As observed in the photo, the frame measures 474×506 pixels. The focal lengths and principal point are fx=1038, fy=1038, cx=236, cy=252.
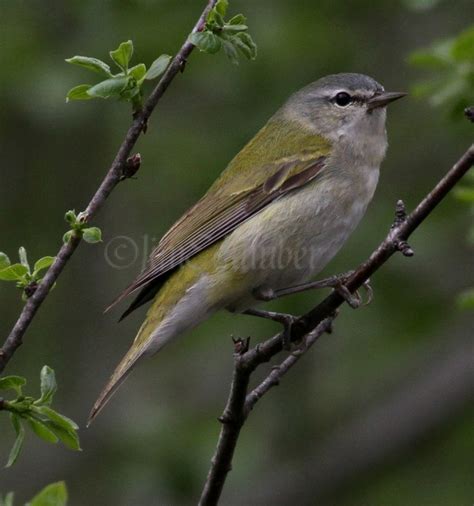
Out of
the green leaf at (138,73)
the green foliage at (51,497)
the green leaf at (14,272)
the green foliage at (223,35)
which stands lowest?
the green foliage at (51,497)

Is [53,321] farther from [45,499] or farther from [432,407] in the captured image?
[45,499]

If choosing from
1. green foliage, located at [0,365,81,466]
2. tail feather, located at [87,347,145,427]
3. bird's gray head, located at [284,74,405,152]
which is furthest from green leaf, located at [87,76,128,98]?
bird's gray head, located at [284,74,405,152]

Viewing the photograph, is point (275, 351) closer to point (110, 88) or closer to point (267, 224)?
point (110, 88)

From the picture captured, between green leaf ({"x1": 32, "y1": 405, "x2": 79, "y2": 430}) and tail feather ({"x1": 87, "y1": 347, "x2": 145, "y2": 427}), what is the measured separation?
99 cm

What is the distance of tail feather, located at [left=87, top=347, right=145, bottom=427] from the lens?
4.44 meters

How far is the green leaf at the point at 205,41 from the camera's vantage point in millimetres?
3486

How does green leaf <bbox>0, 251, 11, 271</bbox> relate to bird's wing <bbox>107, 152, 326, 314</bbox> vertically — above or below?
below

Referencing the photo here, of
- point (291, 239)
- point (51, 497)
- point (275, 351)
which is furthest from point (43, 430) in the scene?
point (291, 239)

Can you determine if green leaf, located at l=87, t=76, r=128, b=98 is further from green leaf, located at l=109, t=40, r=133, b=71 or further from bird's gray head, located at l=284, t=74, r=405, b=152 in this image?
bird's gray head, located at l=284, t=74, r=405, b=152

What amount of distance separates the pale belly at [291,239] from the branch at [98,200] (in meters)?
1.64

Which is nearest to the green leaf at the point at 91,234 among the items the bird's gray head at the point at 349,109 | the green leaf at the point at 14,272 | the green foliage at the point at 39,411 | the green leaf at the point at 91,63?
the green leaf at the point at 14,272

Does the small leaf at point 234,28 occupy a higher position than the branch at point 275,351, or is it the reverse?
the small leaf at point 234,28

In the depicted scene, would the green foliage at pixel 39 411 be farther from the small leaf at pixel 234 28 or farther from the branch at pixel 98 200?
the small leaf at pixel 234 28

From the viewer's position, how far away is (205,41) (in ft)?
11.5
